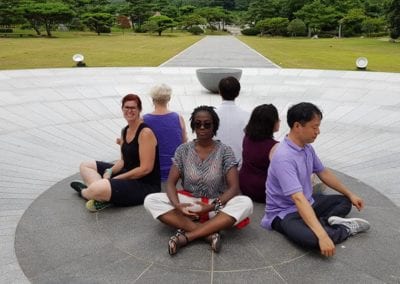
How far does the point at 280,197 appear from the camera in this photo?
372 centimetres

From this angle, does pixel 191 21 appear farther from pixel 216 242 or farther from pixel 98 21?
pixel 216 242

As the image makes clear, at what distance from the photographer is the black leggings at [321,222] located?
3.45 metres

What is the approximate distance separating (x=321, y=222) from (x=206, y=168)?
113cm

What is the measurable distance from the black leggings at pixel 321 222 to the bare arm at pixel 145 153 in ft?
4.40

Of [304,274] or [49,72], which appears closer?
[304,274]

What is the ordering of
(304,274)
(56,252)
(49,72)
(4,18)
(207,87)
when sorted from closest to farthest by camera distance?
1. (304,274)
2. (56,252)
3. (207,87)
4. (49,72)
5. (4,18)

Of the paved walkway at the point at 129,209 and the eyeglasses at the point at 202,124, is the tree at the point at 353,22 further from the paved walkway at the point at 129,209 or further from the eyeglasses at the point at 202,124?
the eyeglasses at the point at 202,124

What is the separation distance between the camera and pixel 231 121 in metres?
4.95

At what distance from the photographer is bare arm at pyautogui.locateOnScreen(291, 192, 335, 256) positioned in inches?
129

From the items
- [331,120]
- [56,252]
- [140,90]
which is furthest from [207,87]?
[56,252]

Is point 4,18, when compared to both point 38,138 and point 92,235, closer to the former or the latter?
point 38,138

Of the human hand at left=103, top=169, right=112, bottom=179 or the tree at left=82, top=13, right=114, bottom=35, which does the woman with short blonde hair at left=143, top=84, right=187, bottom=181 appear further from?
the tree at left=82, top=13, right=114, bottom=35

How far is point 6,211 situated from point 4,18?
148 ft

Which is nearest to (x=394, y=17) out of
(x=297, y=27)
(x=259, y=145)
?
(x=297, y=27)
